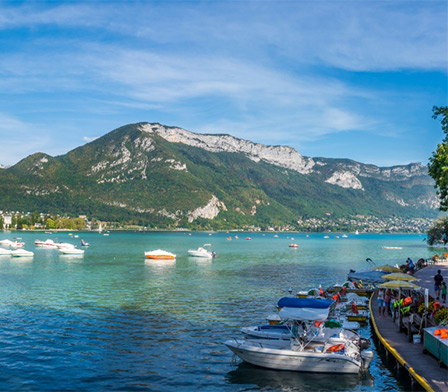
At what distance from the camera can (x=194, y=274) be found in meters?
67.9

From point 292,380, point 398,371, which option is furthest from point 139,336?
point 398,371

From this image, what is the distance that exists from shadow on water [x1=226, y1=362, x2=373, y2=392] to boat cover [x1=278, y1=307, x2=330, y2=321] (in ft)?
8.75

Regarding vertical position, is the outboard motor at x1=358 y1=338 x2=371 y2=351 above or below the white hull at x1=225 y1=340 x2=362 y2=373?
above

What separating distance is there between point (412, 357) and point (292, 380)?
6001 mm

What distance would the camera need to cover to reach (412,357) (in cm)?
2197

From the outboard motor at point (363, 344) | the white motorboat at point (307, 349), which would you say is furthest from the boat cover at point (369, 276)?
the white motorboat at point (307, 349)

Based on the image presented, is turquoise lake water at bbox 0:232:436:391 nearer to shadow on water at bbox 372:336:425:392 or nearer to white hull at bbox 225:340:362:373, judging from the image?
shadow on water at bbox 372:336:425:392

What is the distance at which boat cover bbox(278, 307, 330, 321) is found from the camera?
23.0 metres

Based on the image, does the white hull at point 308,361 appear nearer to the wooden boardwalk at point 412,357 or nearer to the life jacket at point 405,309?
the wooden boardwalk at point 412,357

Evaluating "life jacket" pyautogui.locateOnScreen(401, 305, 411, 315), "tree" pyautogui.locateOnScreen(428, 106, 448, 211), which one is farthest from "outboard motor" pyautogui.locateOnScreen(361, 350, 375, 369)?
"tree" pyautogui.locateOnScreen(428, 106, 448, 211)

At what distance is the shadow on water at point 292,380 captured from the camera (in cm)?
2083

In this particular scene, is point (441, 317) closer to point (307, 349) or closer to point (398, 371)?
point (398, 371)

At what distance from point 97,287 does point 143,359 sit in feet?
94.5

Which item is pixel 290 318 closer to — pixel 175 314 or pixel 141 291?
pixel 175 314
